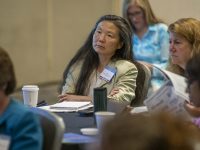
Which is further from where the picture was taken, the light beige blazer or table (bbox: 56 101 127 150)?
the light beige blazer

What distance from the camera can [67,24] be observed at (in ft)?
21.9

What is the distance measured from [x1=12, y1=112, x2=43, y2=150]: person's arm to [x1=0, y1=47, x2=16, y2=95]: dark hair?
0.16 m

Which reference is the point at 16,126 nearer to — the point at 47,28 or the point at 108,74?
the point at 108,74

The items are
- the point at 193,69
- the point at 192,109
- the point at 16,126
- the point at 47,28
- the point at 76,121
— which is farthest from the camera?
the point at 47,28

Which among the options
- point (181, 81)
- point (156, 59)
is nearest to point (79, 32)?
point (156, 59)

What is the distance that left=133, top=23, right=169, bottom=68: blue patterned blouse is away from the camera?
4.73 meters

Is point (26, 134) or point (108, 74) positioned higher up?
point (26, 134)

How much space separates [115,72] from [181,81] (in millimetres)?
1070

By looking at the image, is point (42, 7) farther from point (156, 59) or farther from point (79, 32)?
point (156, 59)

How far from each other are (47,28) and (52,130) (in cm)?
466

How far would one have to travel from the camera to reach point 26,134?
1.74 m

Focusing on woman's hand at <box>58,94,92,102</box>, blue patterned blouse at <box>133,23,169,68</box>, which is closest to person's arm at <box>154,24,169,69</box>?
blue patterned blouse at <box>133,23,169,68</box>

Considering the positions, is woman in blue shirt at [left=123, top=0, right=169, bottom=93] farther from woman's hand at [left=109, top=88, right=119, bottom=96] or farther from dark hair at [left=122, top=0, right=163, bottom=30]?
woman's hand at [left=109, top=88, right=119, bottom=96]

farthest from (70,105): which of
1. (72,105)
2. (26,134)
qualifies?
(26,134)
